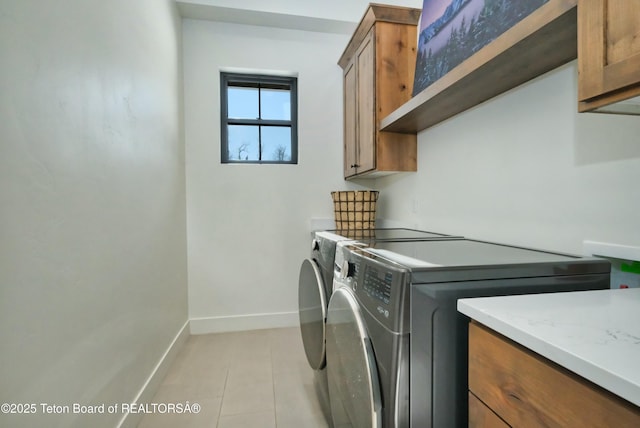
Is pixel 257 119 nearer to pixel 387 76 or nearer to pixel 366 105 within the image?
pixel 366 105

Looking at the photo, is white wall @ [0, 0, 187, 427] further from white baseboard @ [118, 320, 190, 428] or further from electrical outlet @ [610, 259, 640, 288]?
electrical outlet @ [610, 259, 640, 288]

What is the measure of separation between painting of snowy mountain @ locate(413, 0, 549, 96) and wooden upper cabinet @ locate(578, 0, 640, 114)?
1.74 ft

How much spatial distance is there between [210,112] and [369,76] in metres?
1.44

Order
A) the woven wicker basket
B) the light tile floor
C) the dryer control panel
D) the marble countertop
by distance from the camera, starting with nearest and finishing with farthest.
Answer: the marble countertop
the dryer control panel
the light tile floor
the woven wicker basket

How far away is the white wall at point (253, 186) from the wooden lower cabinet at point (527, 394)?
2165mm

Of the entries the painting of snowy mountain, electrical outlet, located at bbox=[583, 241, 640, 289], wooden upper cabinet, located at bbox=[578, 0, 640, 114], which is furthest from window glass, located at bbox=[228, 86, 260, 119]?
electrical outlet, located at bbox=[583, 241, 640, 289]

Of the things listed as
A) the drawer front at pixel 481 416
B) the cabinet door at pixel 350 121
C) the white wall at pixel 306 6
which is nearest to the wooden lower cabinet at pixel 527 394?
the drawer front at pixel 481 416

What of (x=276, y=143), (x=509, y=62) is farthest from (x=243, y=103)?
(x=509, y=62)

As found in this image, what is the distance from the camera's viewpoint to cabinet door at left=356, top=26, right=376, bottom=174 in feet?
6.83

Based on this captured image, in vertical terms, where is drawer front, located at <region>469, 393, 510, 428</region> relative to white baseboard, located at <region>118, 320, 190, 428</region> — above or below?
above

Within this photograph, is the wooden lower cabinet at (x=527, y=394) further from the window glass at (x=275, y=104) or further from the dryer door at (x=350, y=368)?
the window glass at (x=275, y=104)

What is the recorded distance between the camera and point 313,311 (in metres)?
1.58

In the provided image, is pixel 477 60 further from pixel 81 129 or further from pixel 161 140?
pixel 161 140

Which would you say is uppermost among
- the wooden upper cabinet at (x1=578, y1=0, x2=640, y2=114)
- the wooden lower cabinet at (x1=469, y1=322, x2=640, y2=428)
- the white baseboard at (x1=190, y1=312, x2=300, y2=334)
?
the wooden upper cabinet at (x1=578, y1=0, x2=640, y2=114)
